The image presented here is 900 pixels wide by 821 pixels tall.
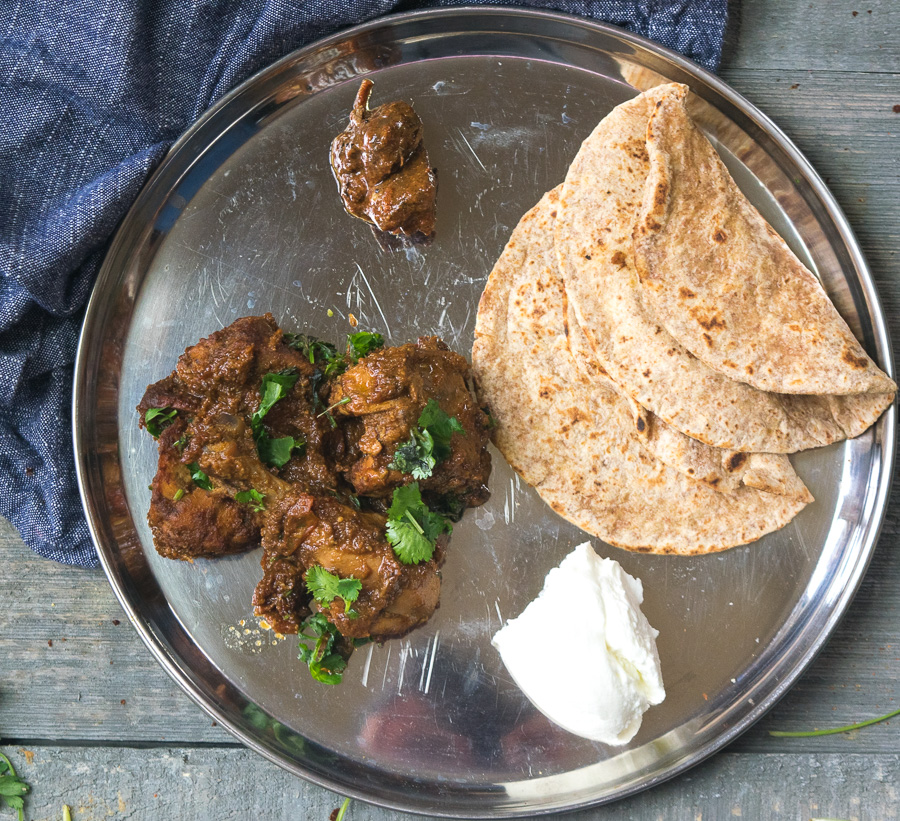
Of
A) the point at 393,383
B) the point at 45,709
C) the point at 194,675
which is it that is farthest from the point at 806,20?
the point at 45,709

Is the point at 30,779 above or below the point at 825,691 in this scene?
below

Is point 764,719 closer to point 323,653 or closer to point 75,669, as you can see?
point 323,653

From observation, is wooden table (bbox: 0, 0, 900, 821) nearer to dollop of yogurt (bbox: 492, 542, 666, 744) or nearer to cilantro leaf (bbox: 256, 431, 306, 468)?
dollop of yogurt (bbox: 492, 542, 666, 744)

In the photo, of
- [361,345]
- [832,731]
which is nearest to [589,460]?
[361,345]

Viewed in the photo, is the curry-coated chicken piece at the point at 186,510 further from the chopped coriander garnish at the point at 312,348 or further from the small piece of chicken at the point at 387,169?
the small piece of chicken at the point at 387,169

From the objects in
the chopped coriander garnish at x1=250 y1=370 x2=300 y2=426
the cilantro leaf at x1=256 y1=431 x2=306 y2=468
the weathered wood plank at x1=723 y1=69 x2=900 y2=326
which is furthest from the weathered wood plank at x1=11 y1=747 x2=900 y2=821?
the weathered wood plank at x1=723 y1=69 x2=900 y2=326

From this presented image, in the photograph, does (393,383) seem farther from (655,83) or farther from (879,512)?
(879,512)
